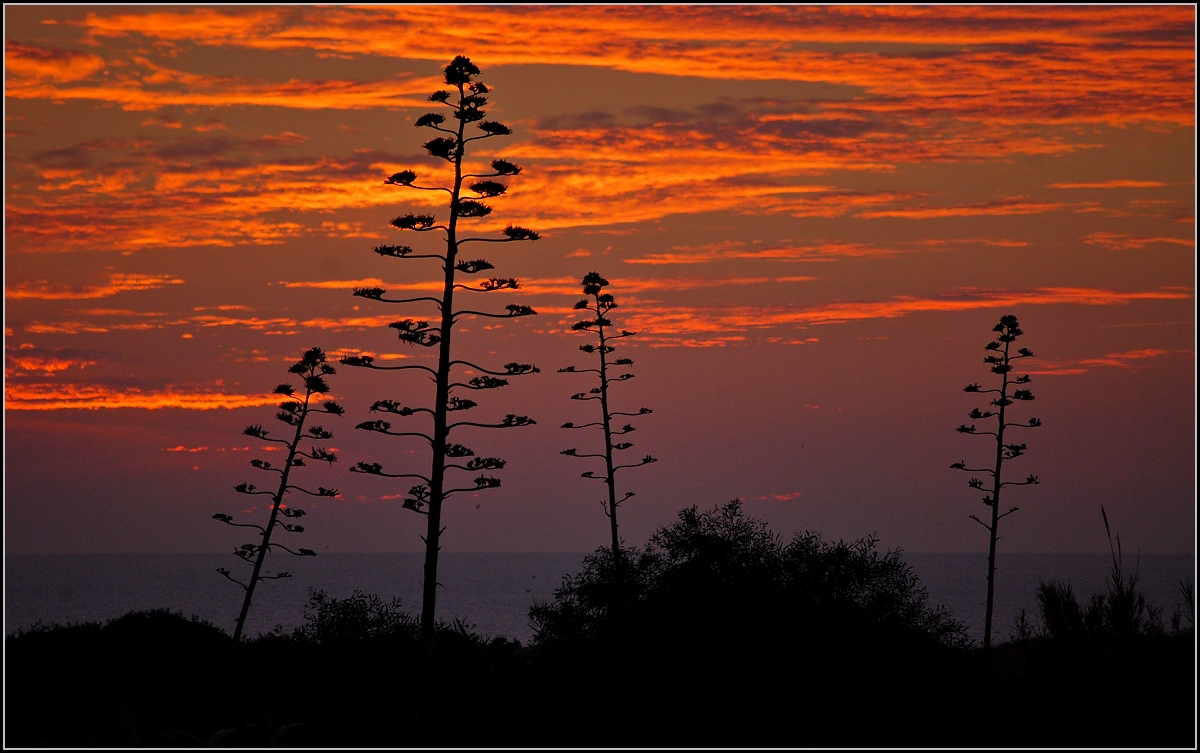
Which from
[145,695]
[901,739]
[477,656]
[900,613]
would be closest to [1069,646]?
[900,613]

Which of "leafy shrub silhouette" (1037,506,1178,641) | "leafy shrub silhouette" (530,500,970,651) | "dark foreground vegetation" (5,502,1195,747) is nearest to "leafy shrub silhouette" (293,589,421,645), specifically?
"dark foreground vegetation" (5,502,1195,747)

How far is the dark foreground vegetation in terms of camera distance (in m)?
19.7

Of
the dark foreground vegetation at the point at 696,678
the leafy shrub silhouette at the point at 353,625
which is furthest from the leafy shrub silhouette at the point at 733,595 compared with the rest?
the leafy shrub silhouette at the point at 353,625

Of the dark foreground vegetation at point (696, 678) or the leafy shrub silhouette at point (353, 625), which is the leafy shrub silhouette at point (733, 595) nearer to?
the dark foreground vegetation at point (696, 678)

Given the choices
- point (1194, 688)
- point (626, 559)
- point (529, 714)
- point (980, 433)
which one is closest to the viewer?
point (1194, 688)

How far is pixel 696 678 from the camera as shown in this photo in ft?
68.7

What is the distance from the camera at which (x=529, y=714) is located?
20969 mm

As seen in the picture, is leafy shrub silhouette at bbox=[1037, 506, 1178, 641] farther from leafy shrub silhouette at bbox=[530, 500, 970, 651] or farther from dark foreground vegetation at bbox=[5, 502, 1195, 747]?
leafy shrub silhouette at bbox=[530, 500, 970, 651]

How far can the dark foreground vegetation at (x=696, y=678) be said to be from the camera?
19672 mm

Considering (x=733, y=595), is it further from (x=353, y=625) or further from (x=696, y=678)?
(x=353, y=625)

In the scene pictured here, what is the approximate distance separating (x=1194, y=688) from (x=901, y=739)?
5323 millimetres

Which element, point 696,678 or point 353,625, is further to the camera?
point 353,625

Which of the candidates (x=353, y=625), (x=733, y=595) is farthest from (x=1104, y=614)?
(x=353, y=625)

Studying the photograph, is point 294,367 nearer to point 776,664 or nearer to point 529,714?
point 529,714
